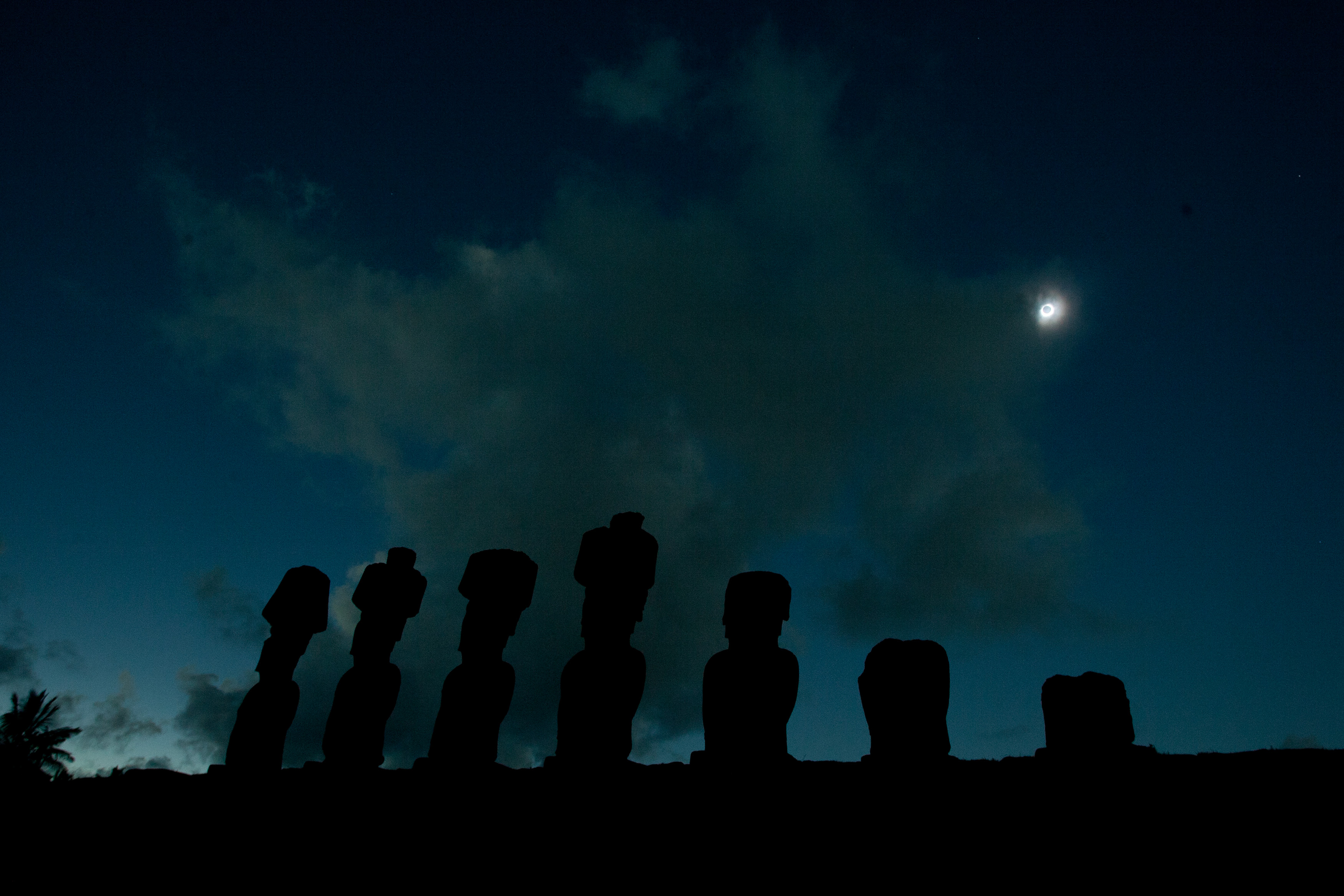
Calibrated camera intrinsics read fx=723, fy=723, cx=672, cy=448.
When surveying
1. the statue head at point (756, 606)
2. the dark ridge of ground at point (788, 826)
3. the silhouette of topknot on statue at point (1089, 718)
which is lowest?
the dark ridge of ground at point (788, 826)

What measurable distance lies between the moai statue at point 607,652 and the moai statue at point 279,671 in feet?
14.2

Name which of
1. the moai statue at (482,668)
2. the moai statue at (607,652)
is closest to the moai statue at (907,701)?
the moai statue at (607,652)

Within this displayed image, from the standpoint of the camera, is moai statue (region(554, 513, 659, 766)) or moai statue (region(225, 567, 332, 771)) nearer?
moai statue (region(554, 513, 659, 766))

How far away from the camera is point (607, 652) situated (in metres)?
7.91

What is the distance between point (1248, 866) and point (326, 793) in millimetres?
7811

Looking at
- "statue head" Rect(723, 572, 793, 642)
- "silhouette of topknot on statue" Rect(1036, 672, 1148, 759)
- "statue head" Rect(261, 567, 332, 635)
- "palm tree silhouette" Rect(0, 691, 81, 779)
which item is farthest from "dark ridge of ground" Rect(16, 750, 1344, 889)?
"palm tree silhouette" Rect(0, 691, 81, 779)

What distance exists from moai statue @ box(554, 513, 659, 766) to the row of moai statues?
0.6 inches

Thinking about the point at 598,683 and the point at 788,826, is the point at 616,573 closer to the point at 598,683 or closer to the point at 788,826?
the point at 598,683

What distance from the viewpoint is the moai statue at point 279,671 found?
31.0ft

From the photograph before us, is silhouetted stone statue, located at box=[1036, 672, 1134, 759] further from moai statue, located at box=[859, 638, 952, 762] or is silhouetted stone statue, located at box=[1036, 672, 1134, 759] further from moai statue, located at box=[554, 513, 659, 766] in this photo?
moai statue, located at box=[554, 513, 659, 766]

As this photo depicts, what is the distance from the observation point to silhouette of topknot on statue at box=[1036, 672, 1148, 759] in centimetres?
668

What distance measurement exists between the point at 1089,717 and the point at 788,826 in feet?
10.4

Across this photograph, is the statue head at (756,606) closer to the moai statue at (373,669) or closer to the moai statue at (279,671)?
the moai statue at (373,669)

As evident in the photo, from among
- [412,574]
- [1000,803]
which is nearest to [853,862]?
[1000,803]
